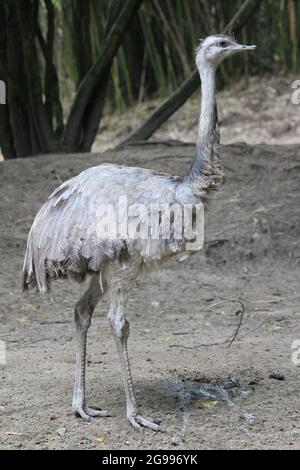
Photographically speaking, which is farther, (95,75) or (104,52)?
(95,75)

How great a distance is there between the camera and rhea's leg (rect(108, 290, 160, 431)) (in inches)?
177

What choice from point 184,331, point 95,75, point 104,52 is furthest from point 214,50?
point 95,75

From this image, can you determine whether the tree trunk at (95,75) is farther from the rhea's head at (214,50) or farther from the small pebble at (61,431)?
the small pebble at (61,431)

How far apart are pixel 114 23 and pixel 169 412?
17.9 feet

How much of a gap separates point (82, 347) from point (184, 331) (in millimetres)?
1593

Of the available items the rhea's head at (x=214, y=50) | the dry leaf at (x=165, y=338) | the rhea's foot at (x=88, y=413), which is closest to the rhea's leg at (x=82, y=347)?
the rhea's foot at (x=88, y=413)

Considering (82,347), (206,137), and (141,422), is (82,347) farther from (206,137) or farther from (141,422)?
(206,137)

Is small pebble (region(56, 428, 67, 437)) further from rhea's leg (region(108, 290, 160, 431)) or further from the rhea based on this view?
A: rhea's leg (region(108, 290, 160, 431))

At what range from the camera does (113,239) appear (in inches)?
178

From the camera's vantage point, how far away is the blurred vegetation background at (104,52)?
912 centimetres

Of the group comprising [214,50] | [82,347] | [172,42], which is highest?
[214,50]

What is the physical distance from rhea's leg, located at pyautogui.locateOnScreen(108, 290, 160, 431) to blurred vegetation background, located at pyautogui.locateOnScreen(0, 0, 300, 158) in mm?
4852

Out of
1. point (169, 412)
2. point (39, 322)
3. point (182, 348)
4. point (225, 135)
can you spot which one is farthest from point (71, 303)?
point (225, 135)

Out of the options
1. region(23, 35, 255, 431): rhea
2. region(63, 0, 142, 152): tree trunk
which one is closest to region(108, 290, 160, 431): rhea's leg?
region(23, 35, 255, 431): rhea
